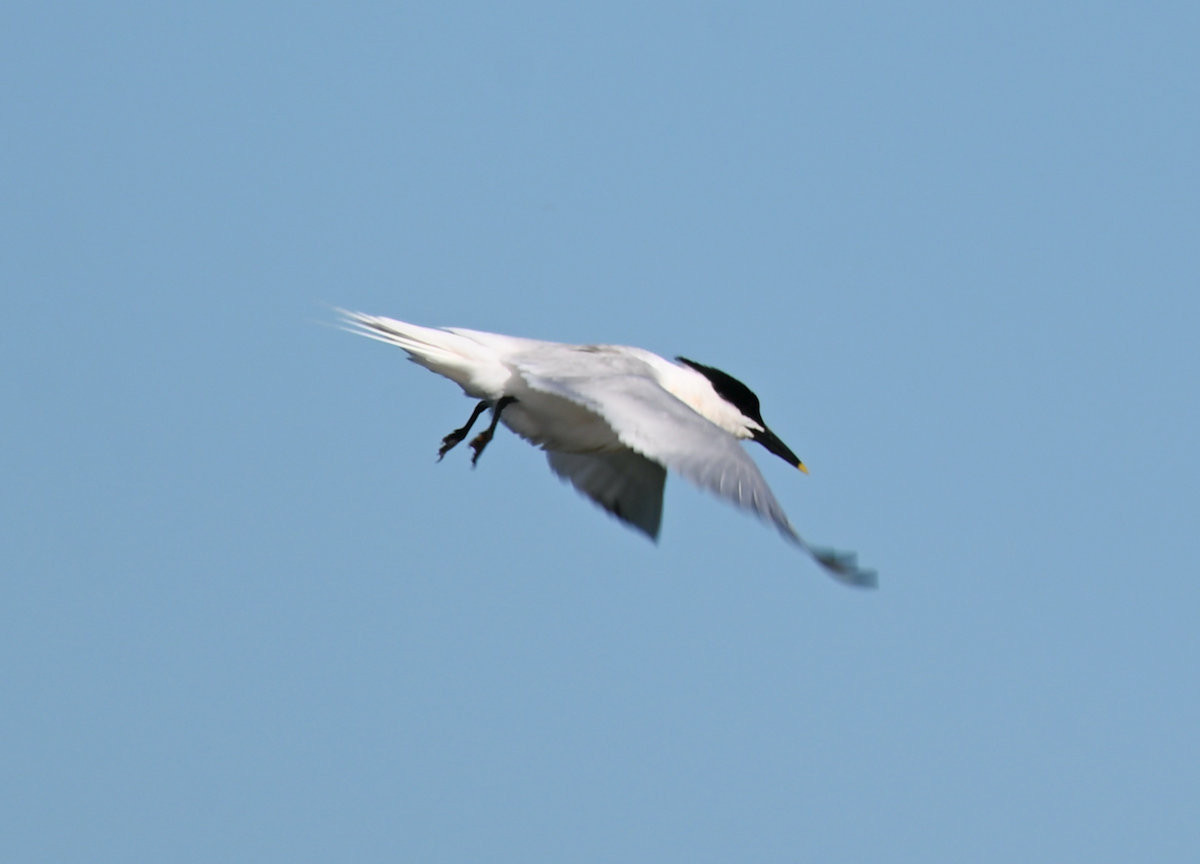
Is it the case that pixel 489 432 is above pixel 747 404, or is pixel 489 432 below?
below

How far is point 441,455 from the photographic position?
35.0 feet

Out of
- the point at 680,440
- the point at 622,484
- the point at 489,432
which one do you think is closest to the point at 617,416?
the point at 680,440

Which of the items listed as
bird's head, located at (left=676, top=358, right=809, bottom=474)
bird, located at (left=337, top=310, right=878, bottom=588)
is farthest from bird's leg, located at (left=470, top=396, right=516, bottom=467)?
bird's head, located at (left=676, top=358, right=809, bottom=474)

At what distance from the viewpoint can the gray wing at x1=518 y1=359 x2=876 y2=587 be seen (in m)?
8.75

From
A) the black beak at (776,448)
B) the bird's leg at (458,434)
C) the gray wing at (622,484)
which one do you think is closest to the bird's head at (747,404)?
the black beak at (776,448)

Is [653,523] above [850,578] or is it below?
above

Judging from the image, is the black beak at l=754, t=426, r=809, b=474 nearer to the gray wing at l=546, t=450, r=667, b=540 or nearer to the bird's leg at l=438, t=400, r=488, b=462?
the gray wing at l=546, t=450, r=667, b=540

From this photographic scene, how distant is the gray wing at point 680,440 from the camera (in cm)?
875

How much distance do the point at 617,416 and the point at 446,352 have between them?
64.2 inches

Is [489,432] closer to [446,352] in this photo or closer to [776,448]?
[446,352]

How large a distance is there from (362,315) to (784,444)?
3.31 meters

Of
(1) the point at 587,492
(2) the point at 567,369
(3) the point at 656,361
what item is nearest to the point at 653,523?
(1) the point at 587,492

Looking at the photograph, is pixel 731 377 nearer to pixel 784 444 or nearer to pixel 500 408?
pixel 784 444

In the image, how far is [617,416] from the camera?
9.34 meters
